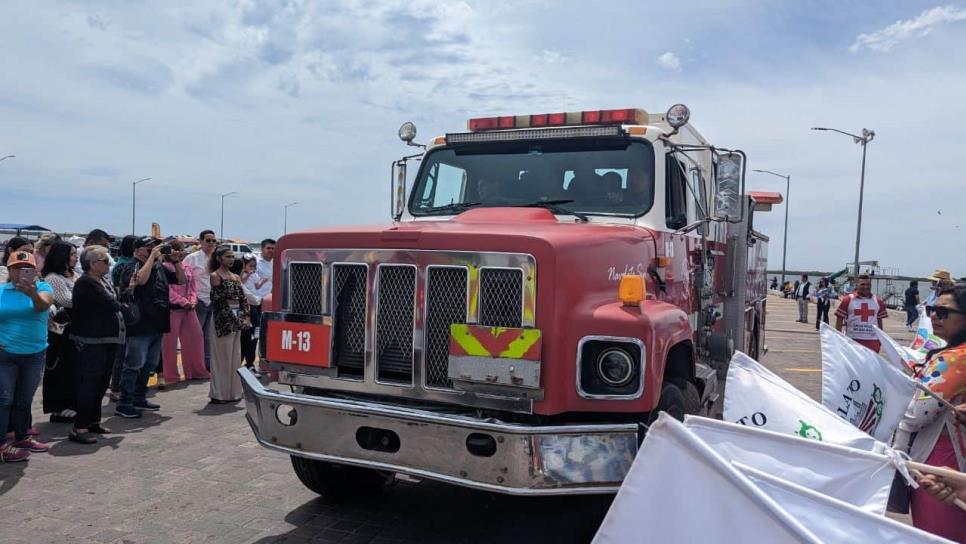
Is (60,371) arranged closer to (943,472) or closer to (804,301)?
(943,472)

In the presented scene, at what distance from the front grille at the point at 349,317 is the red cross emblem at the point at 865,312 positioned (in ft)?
26.7

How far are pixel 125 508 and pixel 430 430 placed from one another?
2493mm

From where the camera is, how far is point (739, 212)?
4730 mm

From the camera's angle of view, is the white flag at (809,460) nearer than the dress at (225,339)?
Yes

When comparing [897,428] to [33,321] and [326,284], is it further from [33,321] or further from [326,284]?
[33,321]

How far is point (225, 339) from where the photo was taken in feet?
24.8

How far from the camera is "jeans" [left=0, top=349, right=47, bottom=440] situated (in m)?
5.33

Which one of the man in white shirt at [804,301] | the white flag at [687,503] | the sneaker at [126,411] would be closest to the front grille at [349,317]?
the white flag at [687,503]

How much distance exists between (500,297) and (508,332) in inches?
8.0

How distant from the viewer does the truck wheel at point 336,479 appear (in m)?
4.57

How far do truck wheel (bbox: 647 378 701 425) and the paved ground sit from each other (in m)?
0.65

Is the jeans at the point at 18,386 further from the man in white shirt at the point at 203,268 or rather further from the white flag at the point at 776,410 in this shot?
the white flag at the point at 776,410

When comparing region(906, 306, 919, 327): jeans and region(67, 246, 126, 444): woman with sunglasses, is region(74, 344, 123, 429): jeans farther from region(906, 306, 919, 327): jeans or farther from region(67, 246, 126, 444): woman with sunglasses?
region(906, 306, 919, 327): jeans

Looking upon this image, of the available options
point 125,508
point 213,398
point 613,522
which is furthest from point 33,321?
point 613,522
